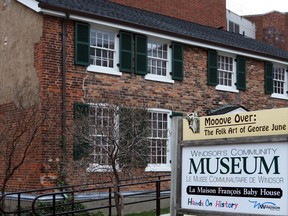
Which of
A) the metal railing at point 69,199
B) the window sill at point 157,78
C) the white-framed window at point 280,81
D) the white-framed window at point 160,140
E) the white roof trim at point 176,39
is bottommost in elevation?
the metal railing at point 69,199

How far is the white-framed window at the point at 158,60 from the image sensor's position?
680 inches

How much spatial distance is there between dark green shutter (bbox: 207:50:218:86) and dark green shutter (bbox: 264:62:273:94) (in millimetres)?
2847

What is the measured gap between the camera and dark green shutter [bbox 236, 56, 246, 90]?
19.8 m

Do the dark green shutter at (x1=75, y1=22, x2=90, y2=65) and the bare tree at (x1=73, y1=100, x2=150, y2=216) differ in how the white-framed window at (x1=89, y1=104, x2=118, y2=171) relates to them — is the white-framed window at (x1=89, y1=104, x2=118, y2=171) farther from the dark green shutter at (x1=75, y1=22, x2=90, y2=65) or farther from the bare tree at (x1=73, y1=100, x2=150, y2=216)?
the dark green shutter at (x1=75, y1=22, x2=90, y2=65)

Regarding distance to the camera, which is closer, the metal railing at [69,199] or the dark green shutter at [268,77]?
the metal railing at [69,199]

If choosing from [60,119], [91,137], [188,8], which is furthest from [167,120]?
[188,8]

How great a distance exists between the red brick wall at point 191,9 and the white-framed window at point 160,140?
944 cm

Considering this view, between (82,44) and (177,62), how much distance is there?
12.2ft

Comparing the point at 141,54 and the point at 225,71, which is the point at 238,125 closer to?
the point at 141,54

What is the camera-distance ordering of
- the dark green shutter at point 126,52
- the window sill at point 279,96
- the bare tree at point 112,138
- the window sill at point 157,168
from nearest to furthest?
the bare tree at point 112,138 < the dark green shutter at point 126,52 < the window sill at point 157,168 < the window sill at point 279,96

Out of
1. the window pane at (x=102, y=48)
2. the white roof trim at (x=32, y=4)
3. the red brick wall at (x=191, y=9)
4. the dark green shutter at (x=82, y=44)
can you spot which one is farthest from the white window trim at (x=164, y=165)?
the red brick wall at (x=191, y=9)

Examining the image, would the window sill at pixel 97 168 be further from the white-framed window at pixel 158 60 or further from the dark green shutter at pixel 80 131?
the white-framed window at pixel 158 60

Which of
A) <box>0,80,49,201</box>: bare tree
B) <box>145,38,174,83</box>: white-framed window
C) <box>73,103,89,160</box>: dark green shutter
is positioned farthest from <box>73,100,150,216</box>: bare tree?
<box>145,38,174,83</box>: white-framed window

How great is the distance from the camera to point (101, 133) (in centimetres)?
1162
